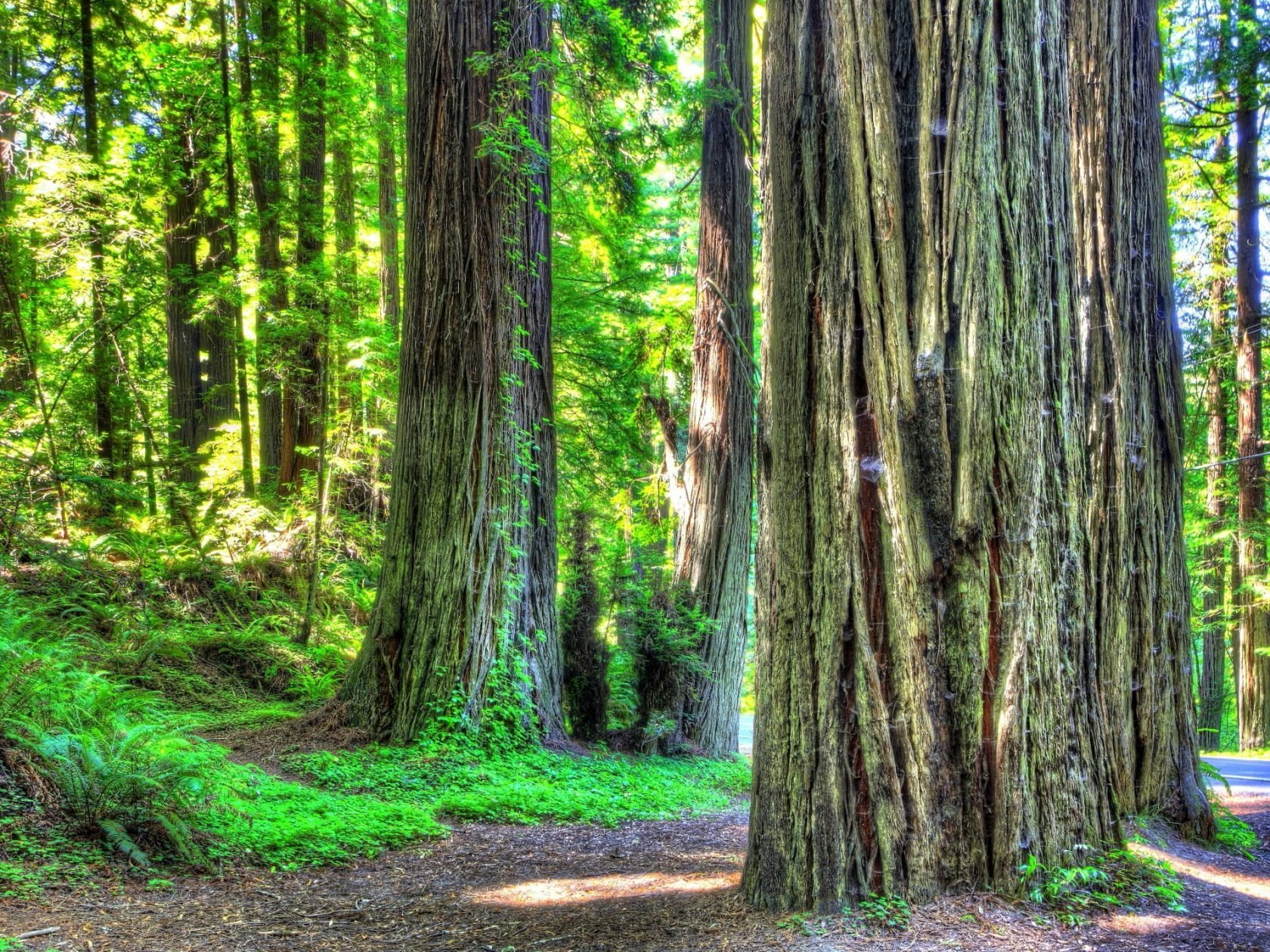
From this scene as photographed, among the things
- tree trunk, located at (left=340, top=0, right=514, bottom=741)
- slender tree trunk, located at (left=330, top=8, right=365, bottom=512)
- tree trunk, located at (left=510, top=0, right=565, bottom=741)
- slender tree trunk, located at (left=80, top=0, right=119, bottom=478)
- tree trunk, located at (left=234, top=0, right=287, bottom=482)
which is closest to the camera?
tree trunk, located at (left=340, top=0, right=514, bottom=741)

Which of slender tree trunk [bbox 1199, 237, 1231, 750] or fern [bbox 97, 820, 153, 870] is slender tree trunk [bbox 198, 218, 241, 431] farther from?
slender tree trunk [bbox 1199, 237, 1231, 750]

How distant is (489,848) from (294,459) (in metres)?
8.32

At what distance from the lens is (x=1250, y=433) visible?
39.9 feet

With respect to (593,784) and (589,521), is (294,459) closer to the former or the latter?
(589,521)

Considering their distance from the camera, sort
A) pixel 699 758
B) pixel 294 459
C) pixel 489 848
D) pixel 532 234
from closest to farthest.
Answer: pixel 489 848, pixel 532 234, pixel 699 758, pixel 294 459

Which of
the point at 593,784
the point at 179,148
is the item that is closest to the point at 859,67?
the point at 593,784

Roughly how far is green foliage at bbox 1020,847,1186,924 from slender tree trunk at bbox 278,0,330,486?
335 inches

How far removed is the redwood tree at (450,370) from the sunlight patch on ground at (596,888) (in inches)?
114

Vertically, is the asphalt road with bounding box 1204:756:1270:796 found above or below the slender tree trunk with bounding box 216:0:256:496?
below

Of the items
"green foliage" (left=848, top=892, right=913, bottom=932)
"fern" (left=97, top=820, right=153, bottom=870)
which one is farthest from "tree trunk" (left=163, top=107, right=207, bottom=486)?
"green foliage" (left=848, top=892, right=913, bottom=932)

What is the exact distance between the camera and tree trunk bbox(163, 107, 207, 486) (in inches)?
395

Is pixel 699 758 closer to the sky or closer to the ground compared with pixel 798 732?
closer to the ground

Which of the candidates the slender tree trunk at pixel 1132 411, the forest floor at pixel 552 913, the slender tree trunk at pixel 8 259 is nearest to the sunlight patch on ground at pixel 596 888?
the forest floor at pixel 552 913

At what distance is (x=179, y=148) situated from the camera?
33.4 ft
